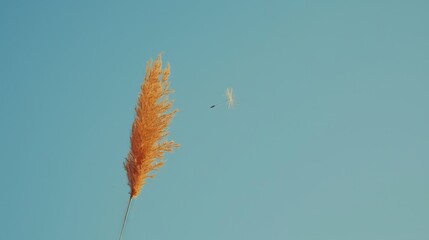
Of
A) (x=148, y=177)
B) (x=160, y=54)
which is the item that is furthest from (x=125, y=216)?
(x=160, y=54)

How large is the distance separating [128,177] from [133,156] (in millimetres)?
207

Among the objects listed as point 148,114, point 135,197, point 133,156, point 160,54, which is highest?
point 160,54

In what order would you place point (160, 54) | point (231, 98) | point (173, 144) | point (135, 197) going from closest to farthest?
point (135, 197)
point (173, 144)
point (160, 54)
point (231, 98)

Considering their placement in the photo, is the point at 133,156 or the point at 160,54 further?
the point at 160,54

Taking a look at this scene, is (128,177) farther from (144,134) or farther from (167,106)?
(167,106)

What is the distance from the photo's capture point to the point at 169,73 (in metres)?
4.50

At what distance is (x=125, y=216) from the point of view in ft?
12.7

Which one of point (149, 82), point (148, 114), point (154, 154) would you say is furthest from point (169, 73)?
point (154, 154)

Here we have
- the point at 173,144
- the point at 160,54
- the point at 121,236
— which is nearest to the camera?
the point at 121,236

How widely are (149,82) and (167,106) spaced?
0.30 m

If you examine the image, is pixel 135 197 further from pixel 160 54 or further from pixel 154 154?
pixel 160 54

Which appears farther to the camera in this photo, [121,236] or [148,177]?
[148,177]

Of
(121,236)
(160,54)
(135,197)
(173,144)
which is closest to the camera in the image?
(121,236)

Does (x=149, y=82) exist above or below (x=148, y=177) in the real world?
above
